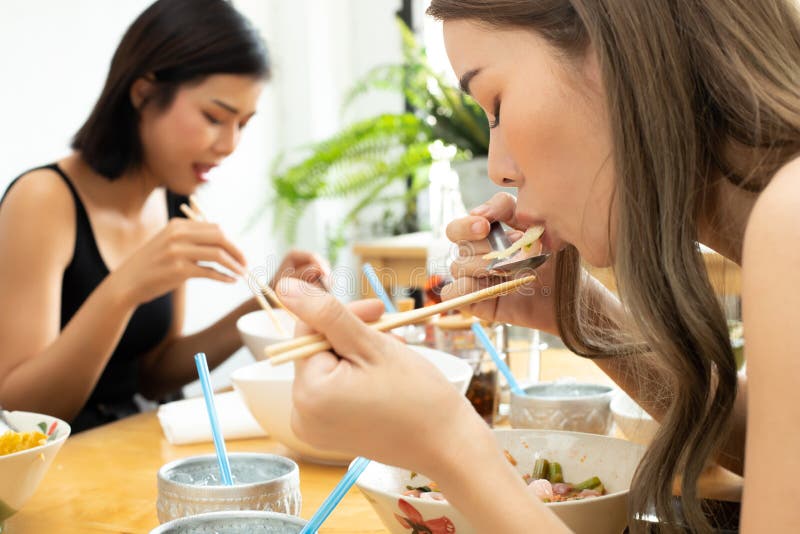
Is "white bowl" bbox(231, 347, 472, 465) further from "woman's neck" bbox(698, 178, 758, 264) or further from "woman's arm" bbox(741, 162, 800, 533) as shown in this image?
"woman's arm" bbox(741, 162, 800, 533)

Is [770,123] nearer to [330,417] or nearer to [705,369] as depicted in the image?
[705,369]

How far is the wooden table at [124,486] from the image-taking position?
0.99m

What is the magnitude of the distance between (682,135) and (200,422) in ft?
2.74

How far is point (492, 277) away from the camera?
117 centimetres

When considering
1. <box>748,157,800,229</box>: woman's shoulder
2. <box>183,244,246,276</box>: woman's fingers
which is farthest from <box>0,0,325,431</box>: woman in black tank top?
<box>748,157,800,229</box>: woman's shoulder

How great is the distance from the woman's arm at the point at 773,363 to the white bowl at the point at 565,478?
6.5 inches

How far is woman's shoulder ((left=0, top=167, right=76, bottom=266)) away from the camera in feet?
6.25

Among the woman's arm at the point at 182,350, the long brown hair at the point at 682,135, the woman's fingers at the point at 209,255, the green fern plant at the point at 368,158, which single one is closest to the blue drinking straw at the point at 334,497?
the long brown hair at the point at 682,135

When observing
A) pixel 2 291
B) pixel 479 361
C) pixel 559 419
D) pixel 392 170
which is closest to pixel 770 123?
pixel 559 419

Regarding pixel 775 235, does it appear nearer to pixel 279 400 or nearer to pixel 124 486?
pixel 279 400

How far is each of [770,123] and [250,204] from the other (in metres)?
3.29

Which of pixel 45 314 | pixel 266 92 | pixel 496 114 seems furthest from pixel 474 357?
pixel 266 92

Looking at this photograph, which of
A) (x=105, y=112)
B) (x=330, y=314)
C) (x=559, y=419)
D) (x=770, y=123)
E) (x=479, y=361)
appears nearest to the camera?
(x=330, y=314)

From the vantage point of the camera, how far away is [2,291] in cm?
187
